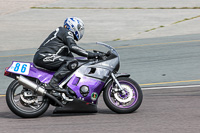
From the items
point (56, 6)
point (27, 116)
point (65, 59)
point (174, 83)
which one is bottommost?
point (56, 6)

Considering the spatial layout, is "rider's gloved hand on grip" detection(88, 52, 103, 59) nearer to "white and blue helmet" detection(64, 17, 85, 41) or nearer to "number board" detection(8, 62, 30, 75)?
"white and blue helmet" detection(64, 17, 85, 41)

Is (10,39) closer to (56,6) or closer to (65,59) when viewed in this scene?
(56,6)

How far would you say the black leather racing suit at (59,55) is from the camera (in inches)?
304

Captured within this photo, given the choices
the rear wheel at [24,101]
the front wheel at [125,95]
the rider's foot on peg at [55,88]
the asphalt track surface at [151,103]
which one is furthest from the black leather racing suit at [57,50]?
the asphalt track surface at [151,103]

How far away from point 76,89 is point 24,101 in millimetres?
875

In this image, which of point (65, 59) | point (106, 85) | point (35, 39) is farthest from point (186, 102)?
point (35, 39)

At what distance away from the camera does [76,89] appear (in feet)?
25.5

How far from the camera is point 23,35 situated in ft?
62.2

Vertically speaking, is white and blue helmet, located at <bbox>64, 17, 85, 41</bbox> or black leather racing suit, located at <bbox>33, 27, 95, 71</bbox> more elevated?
white and blue helmet, located at <bbox>64, 17, 85, 41</bbox>

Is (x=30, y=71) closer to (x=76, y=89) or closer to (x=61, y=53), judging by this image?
(x=61, y=53)

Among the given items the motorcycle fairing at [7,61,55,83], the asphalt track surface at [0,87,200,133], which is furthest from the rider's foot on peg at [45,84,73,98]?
the asphalt track surface at [0,87,200,133]

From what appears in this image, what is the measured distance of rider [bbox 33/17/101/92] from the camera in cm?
773

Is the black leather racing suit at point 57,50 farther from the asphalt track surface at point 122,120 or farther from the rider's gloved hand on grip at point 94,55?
the asphalt track surface at point 122,120

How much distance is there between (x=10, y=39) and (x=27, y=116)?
10850mm
